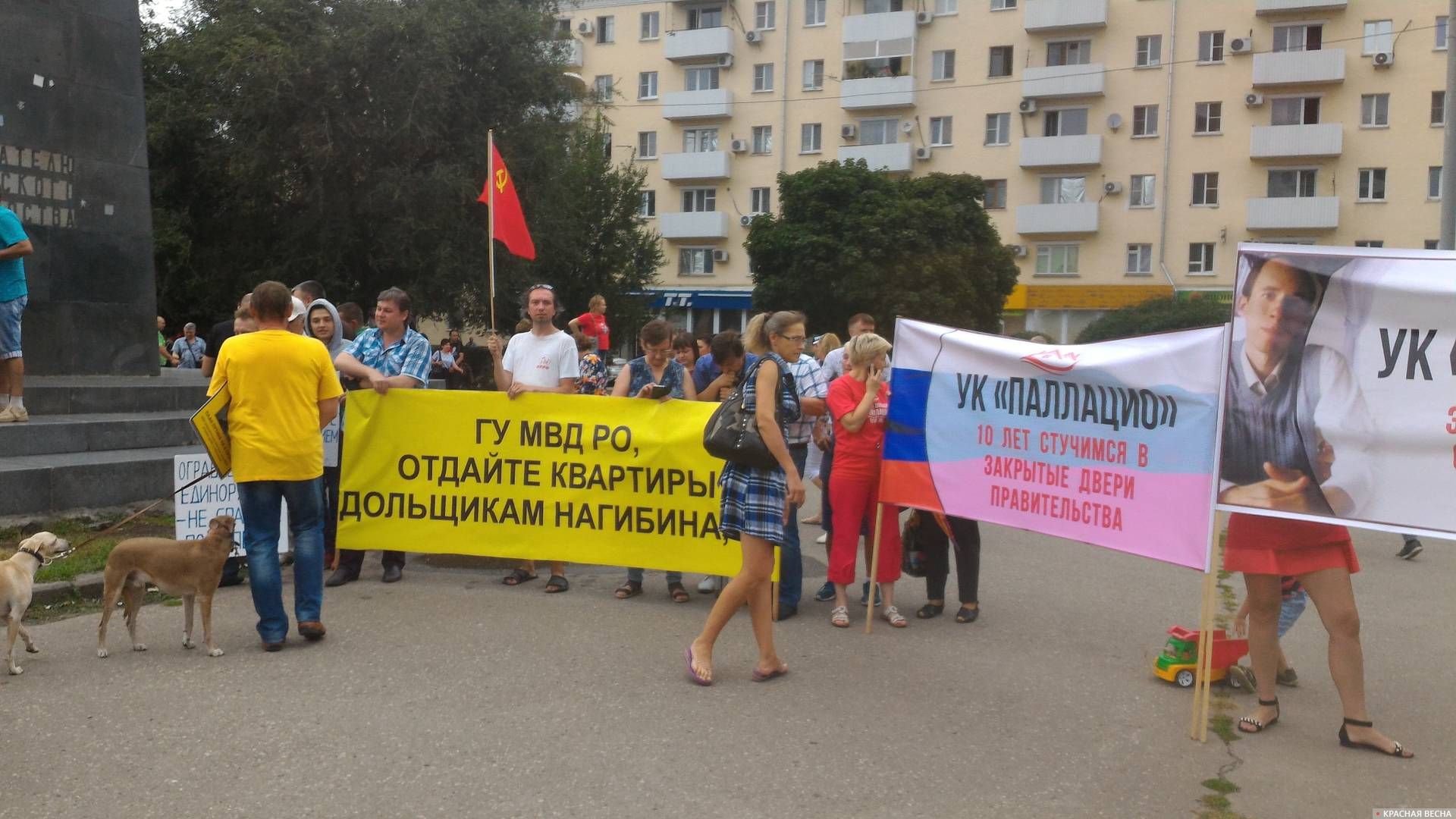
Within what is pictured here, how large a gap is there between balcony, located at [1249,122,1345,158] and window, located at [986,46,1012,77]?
33.4ft

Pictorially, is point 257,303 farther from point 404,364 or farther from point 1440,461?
point 1440,461

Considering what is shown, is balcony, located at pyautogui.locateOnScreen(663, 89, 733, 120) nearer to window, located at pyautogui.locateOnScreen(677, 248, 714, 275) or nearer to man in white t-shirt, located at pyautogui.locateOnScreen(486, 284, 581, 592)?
window, located at pyautogui.locateOnScreen(677, 248, 714, 275)

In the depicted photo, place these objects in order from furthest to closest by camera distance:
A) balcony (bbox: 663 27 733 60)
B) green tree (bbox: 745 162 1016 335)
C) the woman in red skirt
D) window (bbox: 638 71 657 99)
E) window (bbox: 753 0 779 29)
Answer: window (bbox: 638 71 657 99)
window (bbox: 753 0 779 29)
balcony (bbox: 663 27 733 60)
green tree (bbox: 745 162 1016 335)
the woman in red skirt

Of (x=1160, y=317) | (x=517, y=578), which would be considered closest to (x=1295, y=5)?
(x=1160, y=317)

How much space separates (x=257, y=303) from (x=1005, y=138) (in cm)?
5022

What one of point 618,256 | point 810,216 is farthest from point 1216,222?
point 618,256

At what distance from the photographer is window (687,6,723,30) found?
58.3 m

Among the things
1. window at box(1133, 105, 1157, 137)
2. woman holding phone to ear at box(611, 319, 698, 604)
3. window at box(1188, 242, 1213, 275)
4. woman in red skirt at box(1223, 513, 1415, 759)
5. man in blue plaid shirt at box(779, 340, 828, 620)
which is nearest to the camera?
woman in red skirt at box(1223, 513, 1415, 759)

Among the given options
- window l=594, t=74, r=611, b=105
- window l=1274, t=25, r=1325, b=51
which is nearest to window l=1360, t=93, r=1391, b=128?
window l=1274, t=25, r=1325, b=51

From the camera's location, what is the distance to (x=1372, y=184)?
4819 centimetres

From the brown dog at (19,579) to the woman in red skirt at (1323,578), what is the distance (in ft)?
17.8

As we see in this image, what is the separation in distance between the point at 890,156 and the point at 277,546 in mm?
50527

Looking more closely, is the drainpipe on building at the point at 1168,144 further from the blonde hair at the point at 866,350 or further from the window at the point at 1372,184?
the blonde hair at the point at 866,350

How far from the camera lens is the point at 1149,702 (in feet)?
19.4
